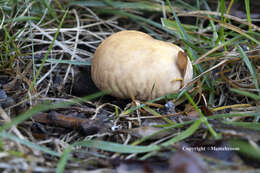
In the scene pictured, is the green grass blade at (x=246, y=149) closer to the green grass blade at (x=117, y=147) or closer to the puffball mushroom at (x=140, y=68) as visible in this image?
the green grass blade at (x=117, y=147)

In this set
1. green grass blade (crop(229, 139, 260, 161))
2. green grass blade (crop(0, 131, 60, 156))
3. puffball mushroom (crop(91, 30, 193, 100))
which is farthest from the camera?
puffball mushroom (crop(91, 30, 193, 100))

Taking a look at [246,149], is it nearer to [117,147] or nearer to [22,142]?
[117,147]

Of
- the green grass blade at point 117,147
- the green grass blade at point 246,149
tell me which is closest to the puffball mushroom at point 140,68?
the green grass blade at point 117,147

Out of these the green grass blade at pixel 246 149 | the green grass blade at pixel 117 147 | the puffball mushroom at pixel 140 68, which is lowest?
the green grass blade at pixel 117 147

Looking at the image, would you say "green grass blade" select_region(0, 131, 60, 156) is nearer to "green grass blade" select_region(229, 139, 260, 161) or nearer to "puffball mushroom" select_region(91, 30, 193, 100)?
"puffball mushroom" select_region(91, 30, 193, 100)

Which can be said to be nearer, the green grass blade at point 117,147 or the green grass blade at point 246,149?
the green grass blade at point 246,149

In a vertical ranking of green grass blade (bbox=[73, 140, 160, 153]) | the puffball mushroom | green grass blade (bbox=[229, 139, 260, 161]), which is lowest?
green grass blade (bbox=[73, 140, 160, 153])

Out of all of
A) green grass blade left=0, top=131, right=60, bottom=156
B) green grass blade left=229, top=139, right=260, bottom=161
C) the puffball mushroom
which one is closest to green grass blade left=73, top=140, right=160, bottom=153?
green grass blade left=0, top=131, right=60, bottom=156

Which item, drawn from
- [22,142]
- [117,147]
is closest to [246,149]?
[117,147]
